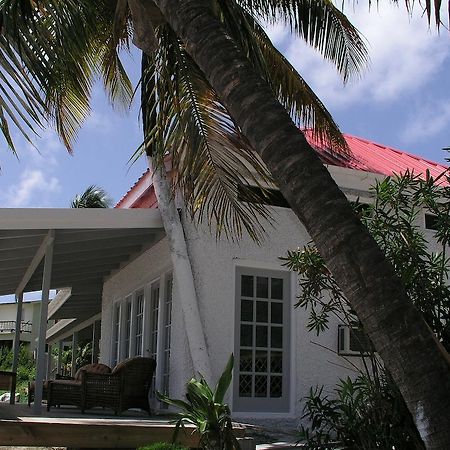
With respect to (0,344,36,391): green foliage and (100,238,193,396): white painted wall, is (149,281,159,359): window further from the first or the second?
(0,344,36,391): green foliage

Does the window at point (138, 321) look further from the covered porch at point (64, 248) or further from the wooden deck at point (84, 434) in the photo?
the wooden deck at point (84, 434)

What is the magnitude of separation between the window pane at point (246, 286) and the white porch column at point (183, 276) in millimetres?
926

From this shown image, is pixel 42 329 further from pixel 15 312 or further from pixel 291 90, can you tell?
pixel 15 312

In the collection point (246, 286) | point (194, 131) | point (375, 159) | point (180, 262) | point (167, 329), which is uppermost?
point (375, 159)

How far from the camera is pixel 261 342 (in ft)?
33.0

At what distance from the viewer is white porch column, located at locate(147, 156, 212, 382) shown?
8.86 metres

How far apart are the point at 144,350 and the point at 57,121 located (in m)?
4.21

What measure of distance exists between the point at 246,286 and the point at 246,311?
0.36 meters

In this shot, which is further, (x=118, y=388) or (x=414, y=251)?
(x=118, y=388)

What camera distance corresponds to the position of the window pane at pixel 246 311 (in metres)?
10.0

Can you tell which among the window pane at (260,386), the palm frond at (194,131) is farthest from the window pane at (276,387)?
the palm frond at (194,131)

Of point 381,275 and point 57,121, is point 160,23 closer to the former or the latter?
point 57,121

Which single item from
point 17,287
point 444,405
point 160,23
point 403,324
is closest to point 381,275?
point 403,324

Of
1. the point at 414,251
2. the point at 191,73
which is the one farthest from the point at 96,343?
the point at 414,251
